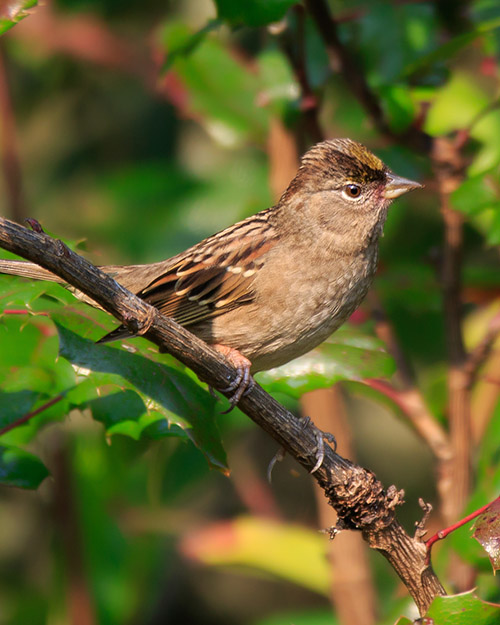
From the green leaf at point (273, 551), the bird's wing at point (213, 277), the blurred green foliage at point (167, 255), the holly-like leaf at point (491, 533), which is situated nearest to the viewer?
the holly-like leaf at point (491, 533)

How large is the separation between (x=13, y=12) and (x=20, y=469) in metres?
1.17

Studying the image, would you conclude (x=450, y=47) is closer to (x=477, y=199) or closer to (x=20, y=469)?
(x=477, y=199)

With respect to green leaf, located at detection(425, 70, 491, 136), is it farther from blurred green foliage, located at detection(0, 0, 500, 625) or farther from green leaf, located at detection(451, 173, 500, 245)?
green leaf, located at detection(451, 173, 500, 245)

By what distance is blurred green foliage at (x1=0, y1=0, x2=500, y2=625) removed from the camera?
255cm

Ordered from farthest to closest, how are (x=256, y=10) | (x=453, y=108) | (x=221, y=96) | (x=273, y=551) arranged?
(x=221, y=96), (x=273, y=551), (x=453, y=108), (x=256, y=10)

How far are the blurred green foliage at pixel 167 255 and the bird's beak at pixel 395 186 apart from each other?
201mm

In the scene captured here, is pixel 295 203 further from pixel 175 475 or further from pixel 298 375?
pixel 175 475

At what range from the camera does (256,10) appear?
2.71m

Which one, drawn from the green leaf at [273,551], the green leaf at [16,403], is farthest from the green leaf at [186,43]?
the green leaf at [273,551]

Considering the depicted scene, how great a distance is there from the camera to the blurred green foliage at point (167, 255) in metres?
2.55

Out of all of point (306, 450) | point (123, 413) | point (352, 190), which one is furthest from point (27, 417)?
point (352, 190)

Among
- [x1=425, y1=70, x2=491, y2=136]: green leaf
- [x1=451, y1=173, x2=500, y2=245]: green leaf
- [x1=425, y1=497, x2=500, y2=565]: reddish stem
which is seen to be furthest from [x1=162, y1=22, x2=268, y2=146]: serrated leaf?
[x1=425, y1=497, x2=500, y2=565]: reddish stem

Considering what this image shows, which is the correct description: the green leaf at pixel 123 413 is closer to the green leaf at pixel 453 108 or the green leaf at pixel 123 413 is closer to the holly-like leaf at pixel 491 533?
the holly-like leaf at pixel 491 533

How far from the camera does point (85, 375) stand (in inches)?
89.8
